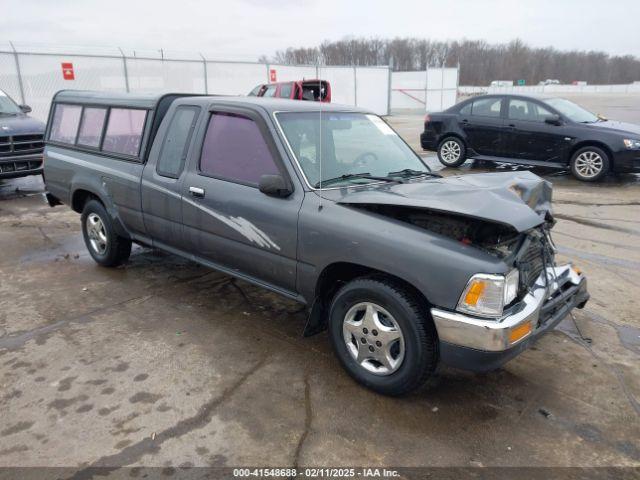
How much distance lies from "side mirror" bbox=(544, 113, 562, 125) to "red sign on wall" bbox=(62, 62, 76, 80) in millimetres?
15151

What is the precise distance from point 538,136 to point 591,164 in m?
1.13

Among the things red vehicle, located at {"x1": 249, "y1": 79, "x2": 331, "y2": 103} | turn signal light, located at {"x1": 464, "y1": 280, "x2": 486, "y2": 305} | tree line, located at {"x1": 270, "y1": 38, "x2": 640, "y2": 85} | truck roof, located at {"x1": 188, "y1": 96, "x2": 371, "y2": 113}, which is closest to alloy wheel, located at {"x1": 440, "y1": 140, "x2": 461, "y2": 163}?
red vehicle, located at {"x1": 249, "y1": 79, "x2": 331, "y2": 103}

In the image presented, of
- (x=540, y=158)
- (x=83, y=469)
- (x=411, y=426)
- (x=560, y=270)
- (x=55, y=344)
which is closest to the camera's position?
(x=83, y=469)

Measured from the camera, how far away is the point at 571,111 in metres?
10.2

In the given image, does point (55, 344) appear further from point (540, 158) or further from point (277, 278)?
point (540, 158)

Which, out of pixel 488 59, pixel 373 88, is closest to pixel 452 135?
pixel 373 88

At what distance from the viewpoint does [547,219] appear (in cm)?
339

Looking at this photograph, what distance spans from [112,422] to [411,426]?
1.73 meters

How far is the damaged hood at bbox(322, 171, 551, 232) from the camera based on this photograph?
277 centimetres

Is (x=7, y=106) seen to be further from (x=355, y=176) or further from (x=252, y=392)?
(x=252, y=392)

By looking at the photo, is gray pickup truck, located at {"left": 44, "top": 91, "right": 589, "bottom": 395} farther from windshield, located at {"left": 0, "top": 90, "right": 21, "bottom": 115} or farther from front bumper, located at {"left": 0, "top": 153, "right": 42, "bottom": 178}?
windshield, located at {"left": 0, "top": 90, "right": 21, "bottom": 115}

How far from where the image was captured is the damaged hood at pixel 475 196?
2.77 m

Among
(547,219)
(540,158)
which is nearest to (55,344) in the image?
(547,219)

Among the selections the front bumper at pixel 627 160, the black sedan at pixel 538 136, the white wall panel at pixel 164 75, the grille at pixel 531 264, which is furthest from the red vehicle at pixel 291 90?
the grille at pixel 531 264
